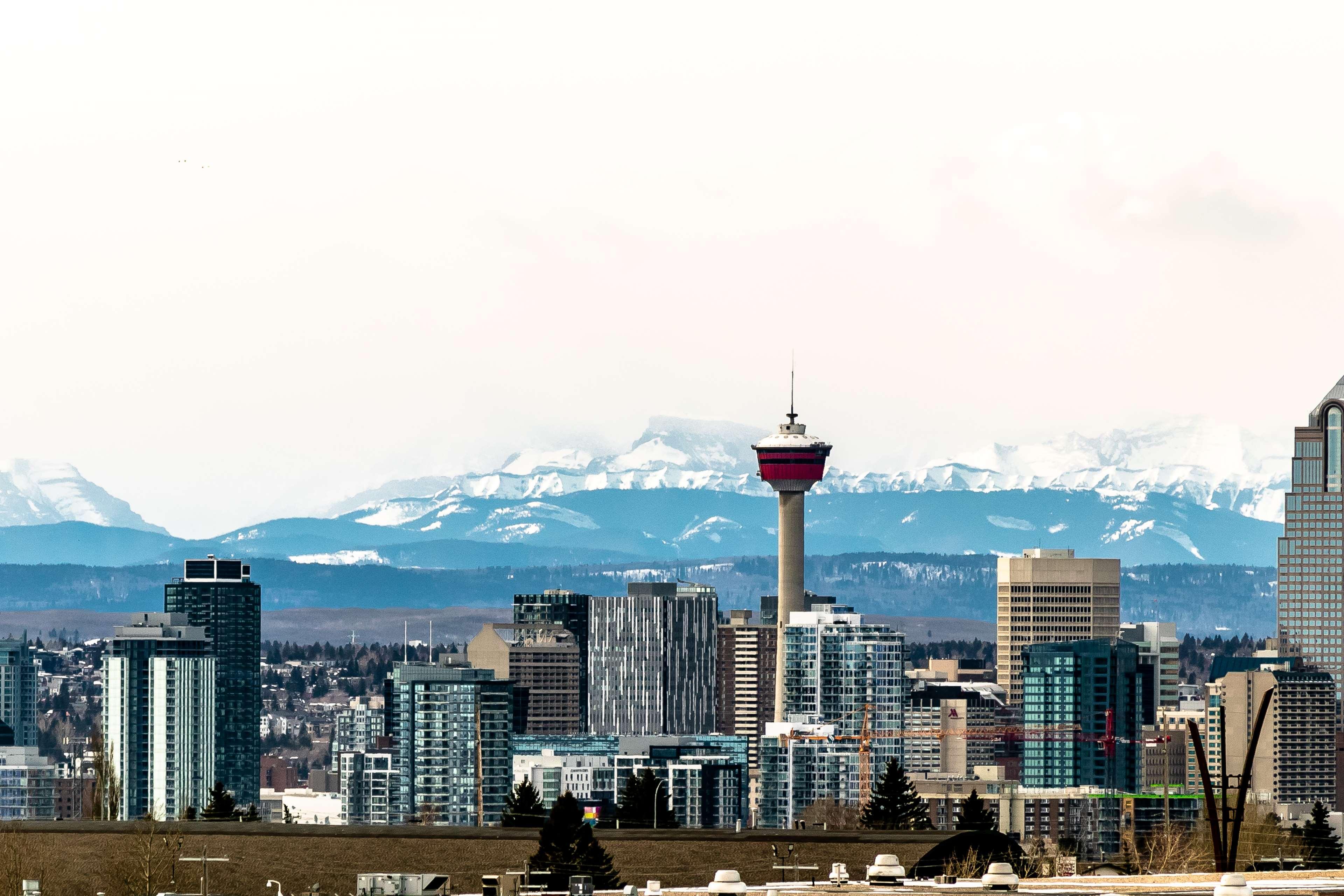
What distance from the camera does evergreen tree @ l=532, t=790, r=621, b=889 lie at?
13950 centimetres

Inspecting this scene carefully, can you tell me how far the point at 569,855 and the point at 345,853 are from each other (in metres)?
12.8

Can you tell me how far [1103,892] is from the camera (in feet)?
281

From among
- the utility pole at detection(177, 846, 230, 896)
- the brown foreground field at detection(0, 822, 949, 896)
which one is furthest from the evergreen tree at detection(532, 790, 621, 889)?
the utility pole at detection(177, 846, 230, 896)

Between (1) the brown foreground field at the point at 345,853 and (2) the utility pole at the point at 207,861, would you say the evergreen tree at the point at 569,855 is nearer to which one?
(1) the brown foreground field at the point at 345,853

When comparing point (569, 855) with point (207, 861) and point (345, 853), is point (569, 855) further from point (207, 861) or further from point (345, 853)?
point (207, 861)

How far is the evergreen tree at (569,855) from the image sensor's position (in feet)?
458

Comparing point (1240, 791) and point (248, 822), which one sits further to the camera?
point (248, 822)

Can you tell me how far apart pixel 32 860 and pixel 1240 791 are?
59.1 meters

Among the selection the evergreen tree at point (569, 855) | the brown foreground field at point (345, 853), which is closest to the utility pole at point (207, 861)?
the brown foreground field at point (345, 853)

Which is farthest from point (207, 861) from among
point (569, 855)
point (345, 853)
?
point (569, 855)

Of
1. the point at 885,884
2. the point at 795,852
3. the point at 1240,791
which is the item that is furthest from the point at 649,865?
the point at 885,884

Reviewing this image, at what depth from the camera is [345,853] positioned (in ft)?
494

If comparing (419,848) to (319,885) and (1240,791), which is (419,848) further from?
(1240,791)

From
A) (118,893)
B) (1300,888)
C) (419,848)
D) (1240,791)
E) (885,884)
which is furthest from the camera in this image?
(419,848)
